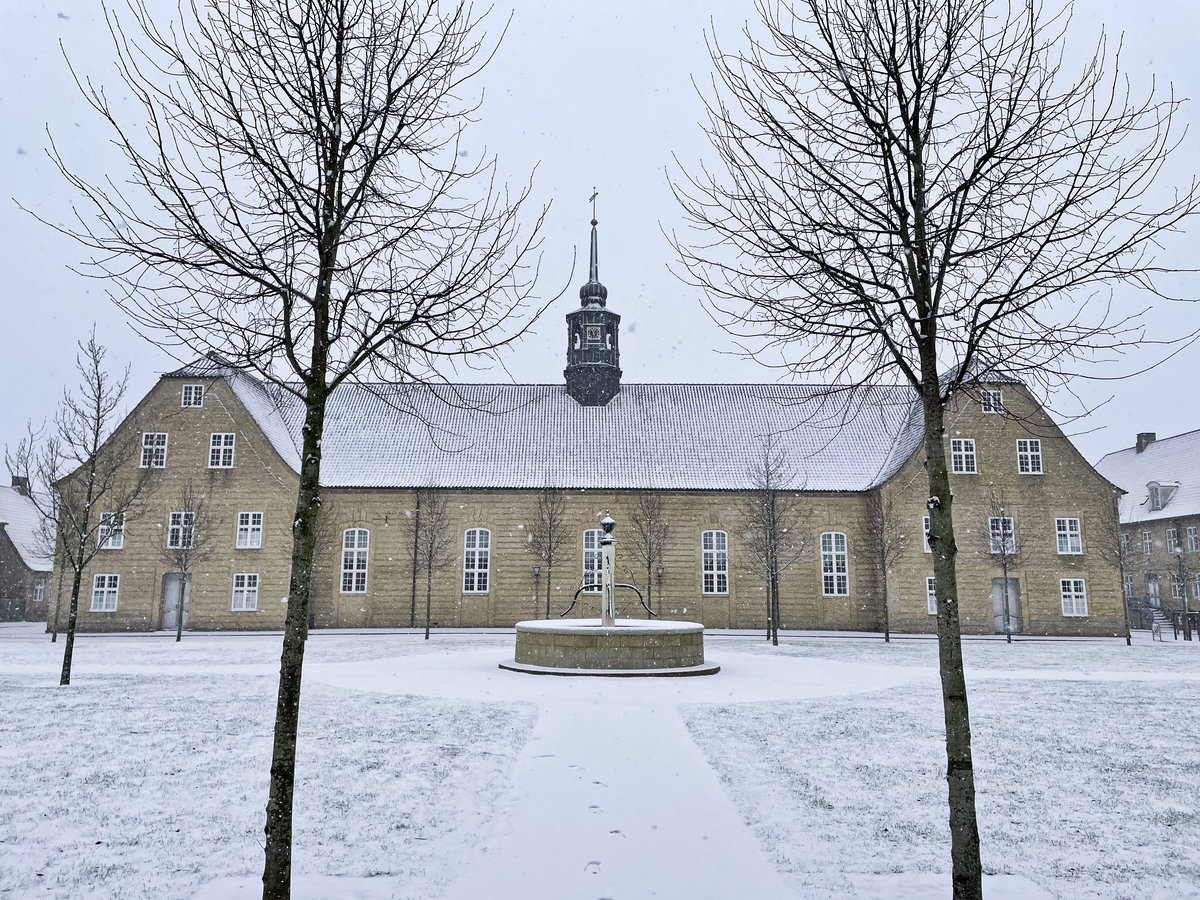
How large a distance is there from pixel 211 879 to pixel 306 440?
2.86m

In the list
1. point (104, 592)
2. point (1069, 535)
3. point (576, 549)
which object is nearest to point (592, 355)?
point (576, 549)

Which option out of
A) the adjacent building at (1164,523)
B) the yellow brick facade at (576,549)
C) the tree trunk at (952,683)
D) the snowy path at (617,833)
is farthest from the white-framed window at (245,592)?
the adjacent building at (1164,523)

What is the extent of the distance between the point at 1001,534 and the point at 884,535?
4595 millimetres

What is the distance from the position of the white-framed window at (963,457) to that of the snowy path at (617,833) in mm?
26871

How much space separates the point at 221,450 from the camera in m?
31.8

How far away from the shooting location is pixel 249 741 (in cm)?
895

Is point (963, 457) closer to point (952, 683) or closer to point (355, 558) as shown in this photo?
point (355, 558)

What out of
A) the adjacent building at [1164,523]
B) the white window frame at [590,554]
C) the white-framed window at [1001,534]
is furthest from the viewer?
the adjacent building at [1164,523]

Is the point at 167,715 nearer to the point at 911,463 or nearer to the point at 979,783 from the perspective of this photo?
the point at 979,783

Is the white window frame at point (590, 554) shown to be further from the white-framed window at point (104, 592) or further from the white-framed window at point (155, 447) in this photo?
the white-framed window at point (104, 592)

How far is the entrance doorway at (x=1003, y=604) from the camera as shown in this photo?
102 feet

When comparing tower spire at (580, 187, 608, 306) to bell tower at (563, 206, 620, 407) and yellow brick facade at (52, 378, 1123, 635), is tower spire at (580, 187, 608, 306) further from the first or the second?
yellow brick facade at (52, 378, 1123, 635)

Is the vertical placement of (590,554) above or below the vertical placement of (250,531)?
below

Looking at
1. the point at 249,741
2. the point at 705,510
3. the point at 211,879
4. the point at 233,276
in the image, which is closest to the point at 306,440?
the point at 233,276
